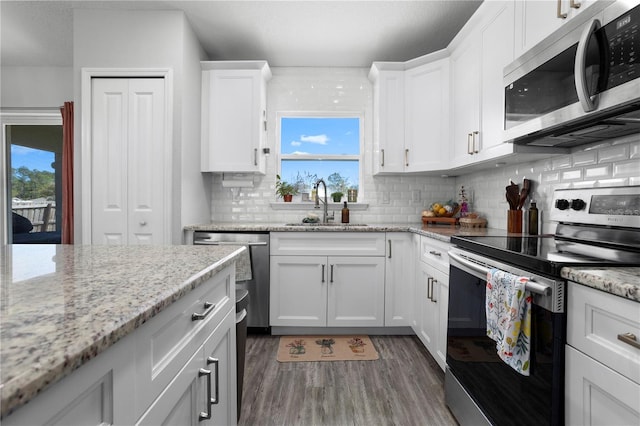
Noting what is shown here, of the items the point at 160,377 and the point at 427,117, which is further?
the point at 427,117

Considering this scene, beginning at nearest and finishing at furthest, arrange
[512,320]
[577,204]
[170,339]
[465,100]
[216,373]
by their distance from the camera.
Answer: [170,339] < [216,373] < [512,320] < [577,204] < [465,100]

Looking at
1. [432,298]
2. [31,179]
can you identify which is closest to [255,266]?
[432,298]

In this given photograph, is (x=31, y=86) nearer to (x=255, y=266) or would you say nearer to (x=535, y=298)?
(x=255, y=266)

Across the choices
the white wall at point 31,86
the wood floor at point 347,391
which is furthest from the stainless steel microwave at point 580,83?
the white wall at point 31,86

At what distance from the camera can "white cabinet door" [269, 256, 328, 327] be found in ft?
9.09

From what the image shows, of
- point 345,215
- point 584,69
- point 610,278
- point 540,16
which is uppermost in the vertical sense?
point 540,16

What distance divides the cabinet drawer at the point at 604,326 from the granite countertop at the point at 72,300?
1.08 meters

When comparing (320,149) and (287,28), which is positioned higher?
(287,28)

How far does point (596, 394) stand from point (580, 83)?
1.06m

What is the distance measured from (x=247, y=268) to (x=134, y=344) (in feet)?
6.78

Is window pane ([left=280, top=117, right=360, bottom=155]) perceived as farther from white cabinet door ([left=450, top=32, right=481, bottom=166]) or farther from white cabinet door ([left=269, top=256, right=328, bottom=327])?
white cabinet door ([left=269, top=256, right=328, bottom=327])

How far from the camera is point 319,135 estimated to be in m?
3.53

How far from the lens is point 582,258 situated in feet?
3.67

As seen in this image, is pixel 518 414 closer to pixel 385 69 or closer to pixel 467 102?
pixel 467 102
